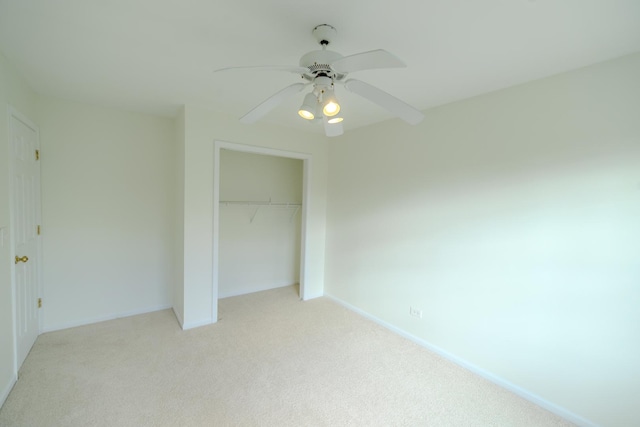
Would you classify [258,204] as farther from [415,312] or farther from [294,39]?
[294,39]

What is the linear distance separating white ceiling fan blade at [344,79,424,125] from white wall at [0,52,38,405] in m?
2.34

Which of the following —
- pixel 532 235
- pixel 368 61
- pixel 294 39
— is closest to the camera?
A: pixel 368 61

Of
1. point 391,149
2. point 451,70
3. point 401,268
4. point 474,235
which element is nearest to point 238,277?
point 401,268

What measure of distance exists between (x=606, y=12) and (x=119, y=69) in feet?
9.74

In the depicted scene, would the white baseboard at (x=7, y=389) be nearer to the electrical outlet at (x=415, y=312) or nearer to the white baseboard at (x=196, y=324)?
the white baseboard at (x=196, y=324)

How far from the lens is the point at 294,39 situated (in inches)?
64.7

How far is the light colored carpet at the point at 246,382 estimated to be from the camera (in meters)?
1.91

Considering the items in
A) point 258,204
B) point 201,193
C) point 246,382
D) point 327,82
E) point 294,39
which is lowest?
point 246,382

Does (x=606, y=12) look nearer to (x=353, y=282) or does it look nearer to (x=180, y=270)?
(x=353, y=282)

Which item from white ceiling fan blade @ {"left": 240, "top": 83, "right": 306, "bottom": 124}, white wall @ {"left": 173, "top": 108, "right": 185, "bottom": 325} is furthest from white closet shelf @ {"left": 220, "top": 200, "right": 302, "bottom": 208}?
white ceiling fan blade @ {"left": 240, "top": 83, "right": 306, "bottom": 124}

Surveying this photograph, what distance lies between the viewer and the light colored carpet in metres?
1.91

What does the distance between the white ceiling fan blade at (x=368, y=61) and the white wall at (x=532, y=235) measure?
1587mm

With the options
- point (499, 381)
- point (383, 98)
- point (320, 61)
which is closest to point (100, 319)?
point (320, 61)

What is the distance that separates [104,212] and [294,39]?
2.87 m
